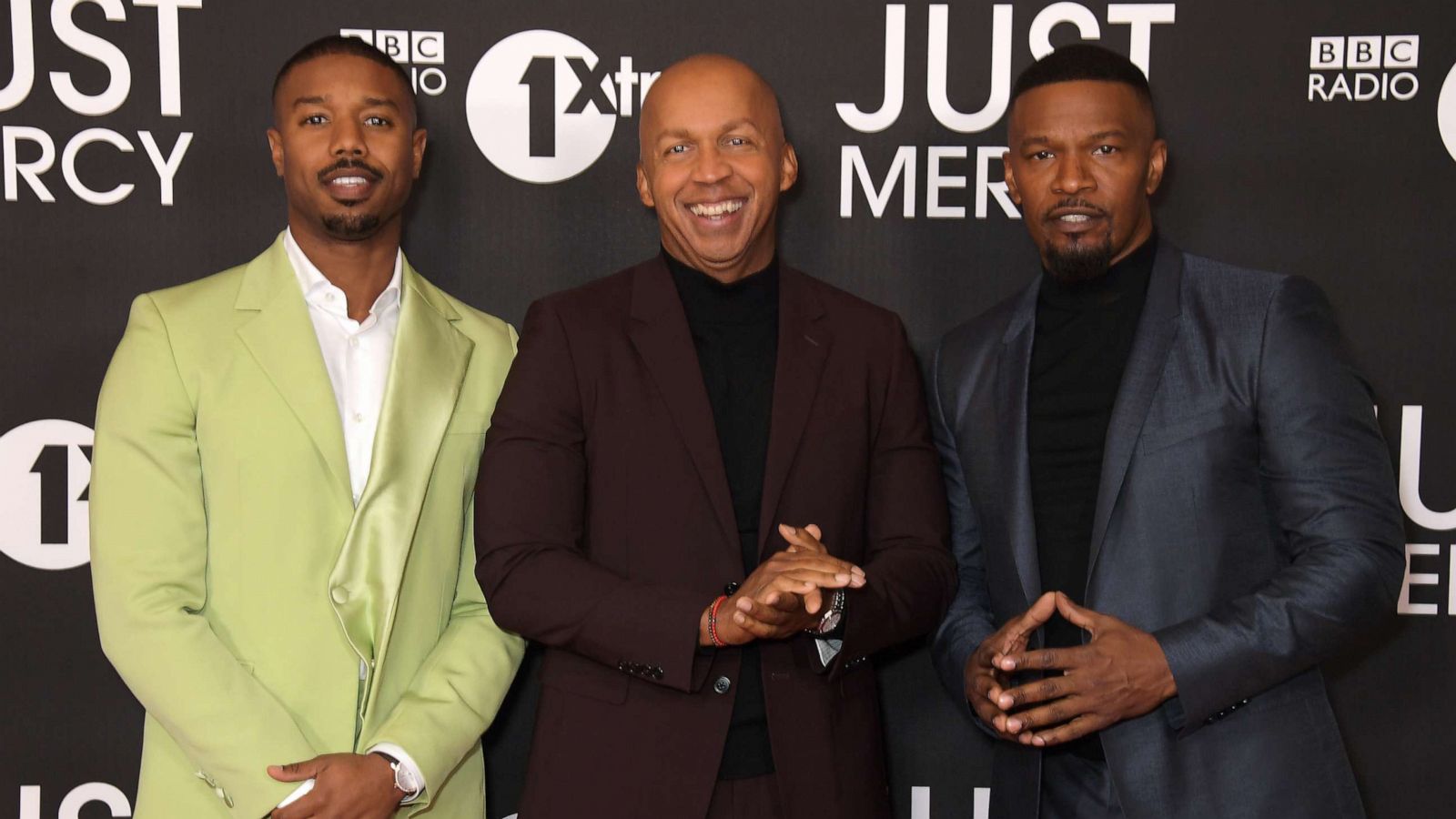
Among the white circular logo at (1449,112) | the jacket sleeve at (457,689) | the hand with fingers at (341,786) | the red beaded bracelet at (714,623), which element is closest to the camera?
the red beaded bracelet at (714,623)

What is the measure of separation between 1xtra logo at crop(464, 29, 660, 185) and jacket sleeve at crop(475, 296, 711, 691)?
2.58 feet

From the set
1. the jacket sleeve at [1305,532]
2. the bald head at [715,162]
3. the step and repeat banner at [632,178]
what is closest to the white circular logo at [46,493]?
the step and repeat banner at [632,178]

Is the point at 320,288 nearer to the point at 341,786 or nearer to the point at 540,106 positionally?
the point at 540,106

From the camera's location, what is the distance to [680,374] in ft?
7.57

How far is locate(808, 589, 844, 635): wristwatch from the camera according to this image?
214cm

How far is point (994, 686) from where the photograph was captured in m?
2.26

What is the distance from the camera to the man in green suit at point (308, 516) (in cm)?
227

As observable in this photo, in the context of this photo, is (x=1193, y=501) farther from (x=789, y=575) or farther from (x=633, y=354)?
(x=633, y=354)

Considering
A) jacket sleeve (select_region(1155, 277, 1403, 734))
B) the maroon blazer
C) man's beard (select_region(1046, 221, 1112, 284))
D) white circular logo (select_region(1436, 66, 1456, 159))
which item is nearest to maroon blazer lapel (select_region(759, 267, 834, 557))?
the maroon blazer

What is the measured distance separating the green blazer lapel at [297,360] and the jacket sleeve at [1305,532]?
1518mm

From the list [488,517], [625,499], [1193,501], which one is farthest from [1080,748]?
[488,517]

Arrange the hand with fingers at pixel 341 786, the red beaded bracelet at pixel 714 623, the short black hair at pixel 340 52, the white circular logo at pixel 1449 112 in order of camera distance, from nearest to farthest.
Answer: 1. the red beaded bracelet at pixel 714 623
2. the hand with fingers at pixel 341 786
3. the short black hair at pixel 340 52
4. the white circular logo at pixel 1449 112

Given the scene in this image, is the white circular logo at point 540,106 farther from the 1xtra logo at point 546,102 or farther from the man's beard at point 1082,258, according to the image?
the man's beard at point 1082,258

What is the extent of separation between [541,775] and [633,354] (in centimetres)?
78
